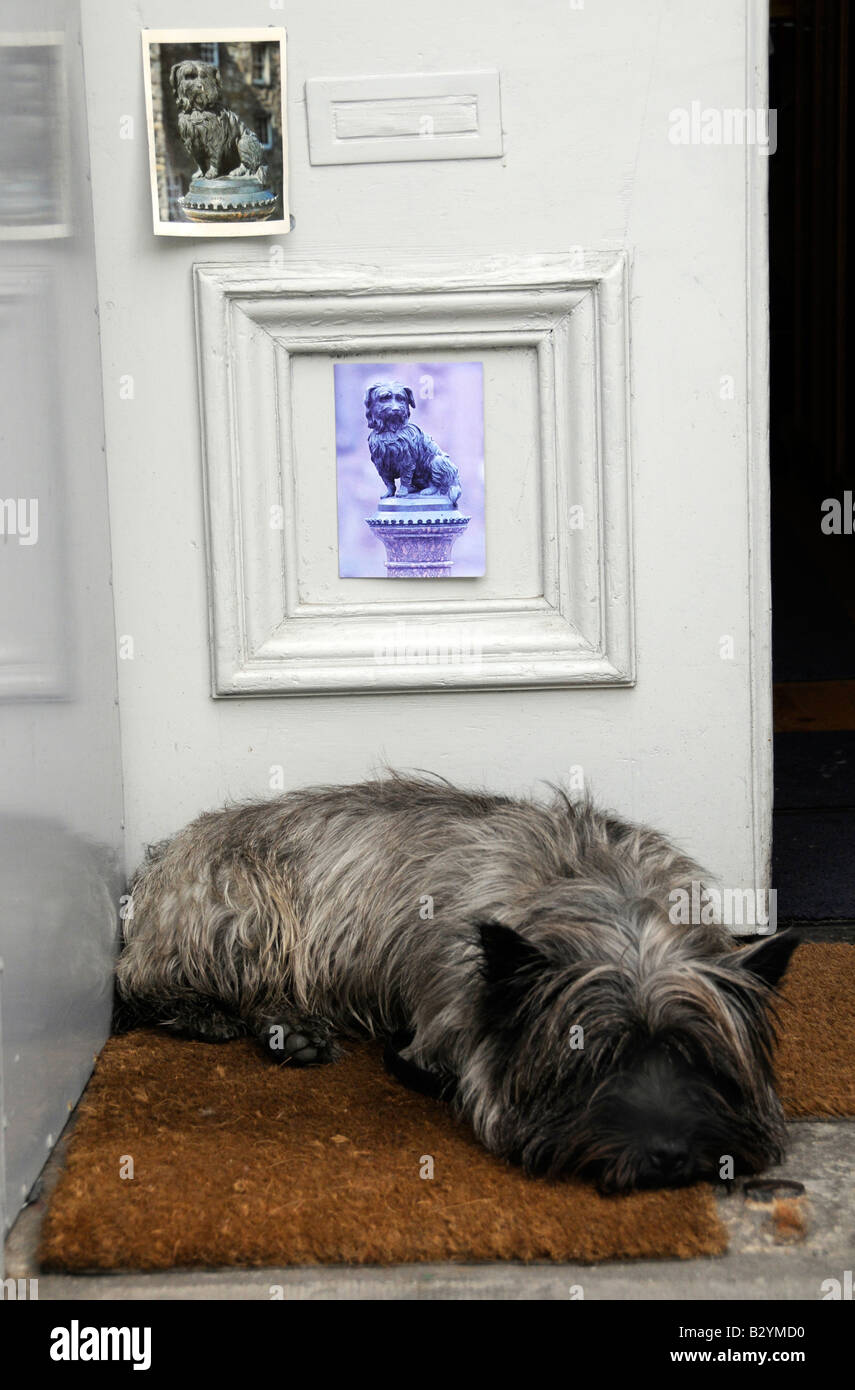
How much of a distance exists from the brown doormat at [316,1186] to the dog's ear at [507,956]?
331 millimetres

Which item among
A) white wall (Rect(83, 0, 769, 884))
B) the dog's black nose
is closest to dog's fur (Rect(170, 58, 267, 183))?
white wall (Rect(83, 0, 769, 884))

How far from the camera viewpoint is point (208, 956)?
9.99ft

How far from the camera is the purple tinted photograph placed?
11.2ft

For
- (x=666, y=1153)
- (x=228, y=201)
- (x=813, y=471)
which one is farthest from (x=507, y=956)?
(x=813, y=471)

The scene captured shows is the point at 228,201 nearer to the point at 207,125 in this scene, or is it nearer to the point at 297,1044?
the point at 207,125

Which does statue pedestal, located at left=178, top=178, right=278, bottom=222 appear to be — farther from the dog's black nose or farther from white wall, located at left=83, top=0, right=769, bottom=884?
the dog's black nose

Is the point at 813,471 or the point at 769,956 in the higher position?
the point at 813,471

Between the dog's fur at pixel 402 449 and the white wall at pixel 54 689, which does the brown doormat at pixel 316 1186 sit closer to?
the white wall at pixel 54 689

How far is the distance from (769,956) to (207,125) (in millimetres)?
2287

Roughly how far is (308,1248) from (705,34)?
9.26ft

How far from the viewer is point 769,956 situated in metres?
2.38

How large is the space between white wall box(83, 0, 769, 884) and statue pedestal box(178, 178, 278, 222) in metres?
0.07

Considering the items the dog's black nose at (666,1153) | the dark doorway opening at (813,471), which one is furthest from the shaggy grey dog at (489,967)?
the dark doorway opening at (813,471)

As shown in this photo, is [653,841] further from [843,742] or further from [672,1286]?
[843,742]
